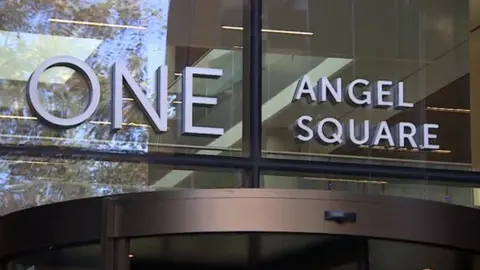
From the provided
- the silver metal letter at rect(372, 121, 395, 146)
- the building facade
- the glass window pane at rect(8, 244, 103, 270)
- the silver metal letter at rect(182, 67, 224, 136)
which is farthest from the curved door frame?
the silver metal letter at rect(372, 121, 395, 146)

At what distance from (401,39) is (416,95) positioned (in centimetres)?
53

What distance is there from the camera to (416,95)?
9078mm

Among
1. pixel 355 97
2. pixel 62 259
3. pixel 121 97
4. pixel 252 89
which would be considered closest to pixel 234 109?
pixel 252 89

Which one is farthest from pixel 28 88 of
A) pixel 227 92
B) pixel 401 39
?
pixel 401 39

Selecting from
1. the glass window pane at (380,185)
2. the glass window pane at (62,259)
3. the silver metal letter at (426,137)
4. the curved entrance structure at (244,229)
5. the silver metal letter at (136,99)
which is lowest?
the glass window pane at (62,259)

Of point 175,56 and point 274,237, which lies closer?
point 274,237

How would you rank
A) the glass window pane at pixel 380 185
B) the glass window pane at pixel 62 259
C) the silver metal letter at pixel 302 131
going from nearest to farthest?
the glass window pane at pixel 62 259 → the glass window pane at pixel 380 185 → the silver metal letter at pixel 302 131

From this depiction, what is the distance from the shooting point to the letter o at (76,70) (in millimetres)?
8188

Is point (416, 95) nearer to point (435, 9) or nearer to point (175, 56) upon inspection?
point (435, 9)

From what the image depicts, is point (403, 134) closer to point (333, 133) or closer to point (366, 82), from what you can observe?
point (366, 82)

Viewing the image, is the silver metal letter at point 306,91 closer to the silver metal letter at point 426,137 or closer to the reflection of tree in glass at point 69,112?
the silver metal letter at point 426,137

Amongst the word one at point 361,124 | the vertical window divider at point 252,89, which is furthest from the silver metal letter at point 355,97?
the vertical window divider at point 252,89

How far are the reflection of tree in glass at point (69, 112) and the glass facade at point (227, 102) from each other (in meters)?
0.01

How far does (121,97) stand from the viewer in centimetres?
831
